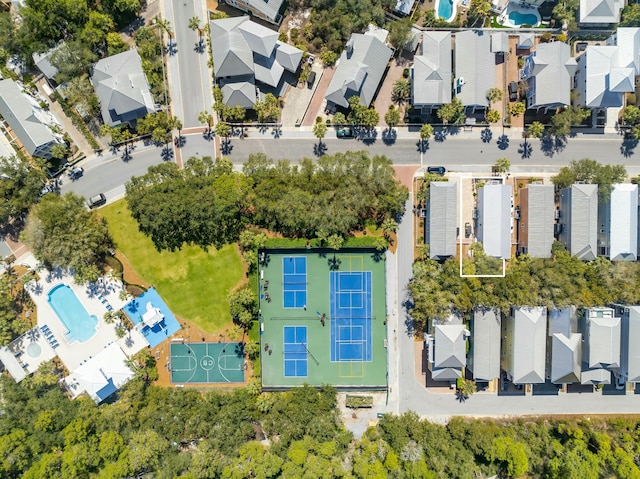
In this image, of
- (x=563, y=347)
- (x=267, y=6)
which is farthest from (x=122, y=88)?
(x=563, y=347)

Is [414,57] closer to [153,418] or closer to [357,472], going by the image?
[357,472]

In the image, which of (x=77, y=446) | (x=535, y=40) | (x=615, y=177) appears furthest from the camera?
(x=535, y=40)

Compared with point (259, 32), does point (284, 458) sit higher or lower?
lower

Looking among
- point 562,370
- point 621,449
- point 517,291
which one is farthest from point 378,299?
point 621,449

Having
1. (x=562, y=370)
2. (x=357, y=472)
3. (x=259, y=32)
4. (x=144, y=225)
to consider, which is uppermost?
(x=259, y=32)

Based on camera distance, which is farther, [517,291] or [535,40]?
[535,40]

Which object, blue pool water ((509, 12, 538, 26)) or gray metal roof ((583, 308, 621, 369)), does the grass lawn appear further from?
blue pool water ((509, 12, 538, 26))

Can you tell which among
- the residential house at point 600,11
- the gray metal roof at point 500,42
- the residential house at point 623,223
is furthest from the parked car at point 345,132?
the residential house at point 623,223

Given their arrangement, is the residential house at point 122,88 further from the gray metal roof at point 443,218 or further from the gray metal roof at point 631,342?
the gray metal roof at point 631,342
